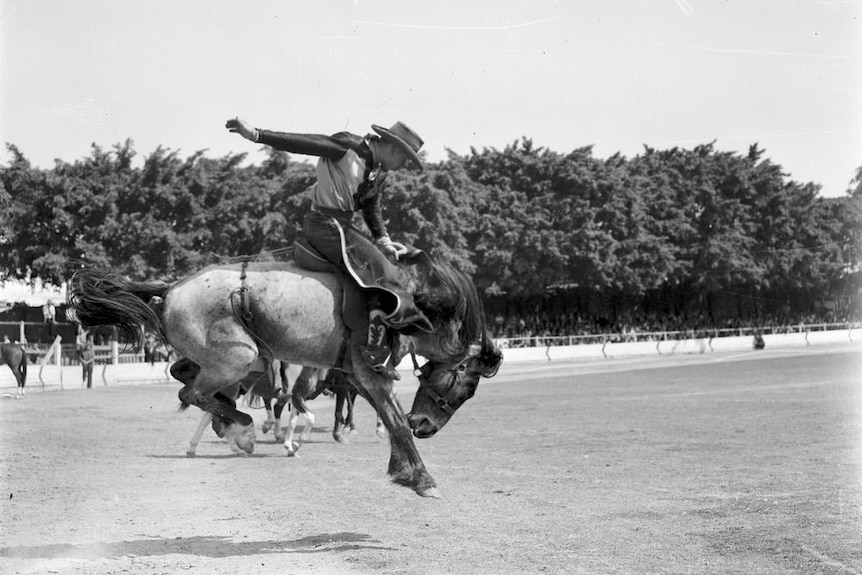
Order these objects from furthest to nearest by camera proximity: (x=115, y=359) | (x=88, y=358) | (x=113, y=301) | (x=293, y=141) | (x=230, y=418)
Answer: (x=115, y=359) → (x=88, y=358) → (x=113, y=301) → (x=230, y=418) → (x=293, y=141)

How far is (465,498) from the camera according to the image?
1168cm

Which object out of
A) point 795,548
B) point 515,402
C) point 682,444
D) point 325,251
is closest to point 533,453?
point 682,444

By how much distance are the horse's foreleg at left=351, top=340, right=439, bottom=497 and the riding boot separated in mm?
63

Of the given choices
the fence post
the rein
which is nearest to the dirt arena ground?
the rein

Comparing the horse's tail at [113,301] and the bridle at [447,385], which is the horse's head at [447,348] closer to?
the bridle at [447,385]

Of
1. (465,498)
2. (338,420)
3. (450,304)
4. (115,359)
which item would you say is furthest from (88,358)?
(450,304)

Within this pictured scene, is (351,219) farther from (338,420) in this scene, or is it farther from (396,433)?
(338,420)

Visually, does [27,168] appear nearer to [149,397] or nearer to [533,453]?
[149,397]

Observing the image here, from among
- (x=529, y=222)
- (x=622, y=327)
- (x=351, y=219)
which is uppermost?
(x=529, y=222)

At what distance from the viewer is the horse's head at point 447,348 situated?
8.51 metres

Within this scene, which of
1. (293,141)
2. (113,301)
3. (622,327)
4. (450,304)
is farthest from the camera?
(622,327)

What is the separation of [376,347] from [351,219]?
3.32 ft

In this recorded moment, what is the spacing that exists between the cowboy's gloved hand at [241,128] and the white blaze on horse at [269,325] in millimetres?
1243

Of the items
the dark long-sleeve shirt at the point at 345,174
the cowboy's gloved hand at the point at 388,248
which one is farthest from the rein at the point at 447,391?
the dark long-sleeve shirt at the point at 345,174
